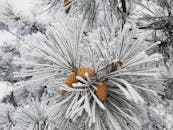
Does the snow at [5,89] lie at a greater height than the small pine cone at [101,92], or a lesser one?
greater

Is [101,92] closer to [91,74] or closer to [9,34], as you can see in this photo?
[91,74]

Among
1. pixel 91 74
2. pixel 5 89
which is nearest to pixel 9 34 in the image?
pixel 5 89

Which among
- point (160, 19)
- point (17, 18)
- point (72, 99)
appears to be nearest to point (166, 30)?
point (160, 19)

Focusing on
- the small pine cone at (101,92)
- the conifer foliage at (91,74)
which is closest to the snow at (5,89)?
the conifer foliage at (91,74)

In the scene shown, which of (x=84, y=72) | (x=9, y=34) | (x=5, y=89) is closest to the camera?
(x=84, y=72)

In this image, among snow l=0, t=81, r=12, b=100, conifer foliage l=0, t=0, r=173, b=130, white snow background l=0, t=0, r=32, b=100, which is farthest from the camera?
snow l=0, t=81, r=12, b=100

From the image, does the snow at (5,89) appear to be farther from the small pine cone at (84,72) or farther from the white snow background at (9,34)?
the small pine cone at (84,72)

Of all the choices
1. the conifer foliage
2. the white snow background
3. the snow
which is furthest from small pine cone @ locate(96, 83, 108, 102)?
the snow

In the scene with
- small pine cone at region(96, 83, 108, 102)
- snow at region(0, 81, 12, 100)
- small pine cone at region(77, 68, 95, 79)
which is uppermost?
snow at region(0, 81, 12, 100)

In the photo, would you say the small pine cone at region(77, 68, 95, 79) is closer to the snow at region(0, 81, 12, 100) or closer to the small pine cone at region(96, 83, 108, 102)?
the small pine cone at region(96, 83, 108, 102)

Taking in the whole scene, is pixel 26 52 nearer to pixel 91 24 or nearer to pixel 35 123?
pixel 35 123

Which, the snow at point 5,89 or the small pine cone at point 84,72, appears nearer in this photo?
the small pine cone at point 84,72
